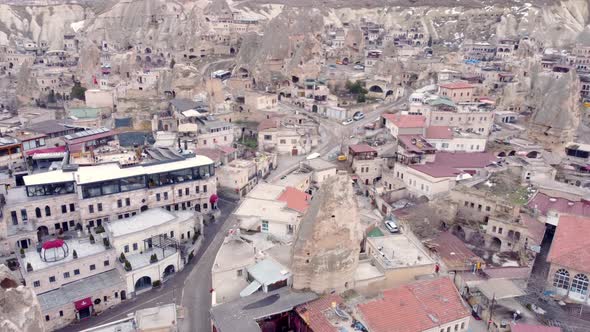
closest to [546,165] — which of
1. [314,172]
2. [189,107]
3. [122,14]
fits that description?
[314,172]

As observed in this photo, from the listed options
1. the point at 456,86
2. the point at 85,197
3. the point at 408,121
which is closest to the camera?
the point at 85,197

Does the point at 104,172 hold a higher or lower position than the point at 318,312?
higher

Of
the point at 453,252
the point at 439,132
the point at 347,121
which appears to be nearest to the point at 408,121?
the point at 439,132

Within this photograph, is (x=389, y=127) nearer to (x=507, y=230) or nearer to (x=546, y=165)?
(x=546, y=165)

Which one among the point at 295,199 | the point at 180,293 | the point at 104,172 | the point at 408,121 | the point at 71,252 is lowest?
the point at 180,293

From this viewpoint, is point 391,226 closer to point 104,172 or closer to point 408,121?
point 408,121

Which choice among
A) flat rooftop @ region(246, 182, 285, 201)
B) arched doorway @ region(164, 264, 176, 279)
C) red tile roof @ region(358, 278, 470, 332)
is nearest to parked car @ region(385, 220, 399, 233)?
flat rooftop @ region(246, 182, 285, 201)

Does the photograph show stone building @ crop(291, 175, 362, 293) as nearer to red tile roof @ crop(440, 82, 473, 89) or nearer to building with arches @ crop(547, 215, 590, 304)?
building with arches @ crop(547, 215, 590, 304)
